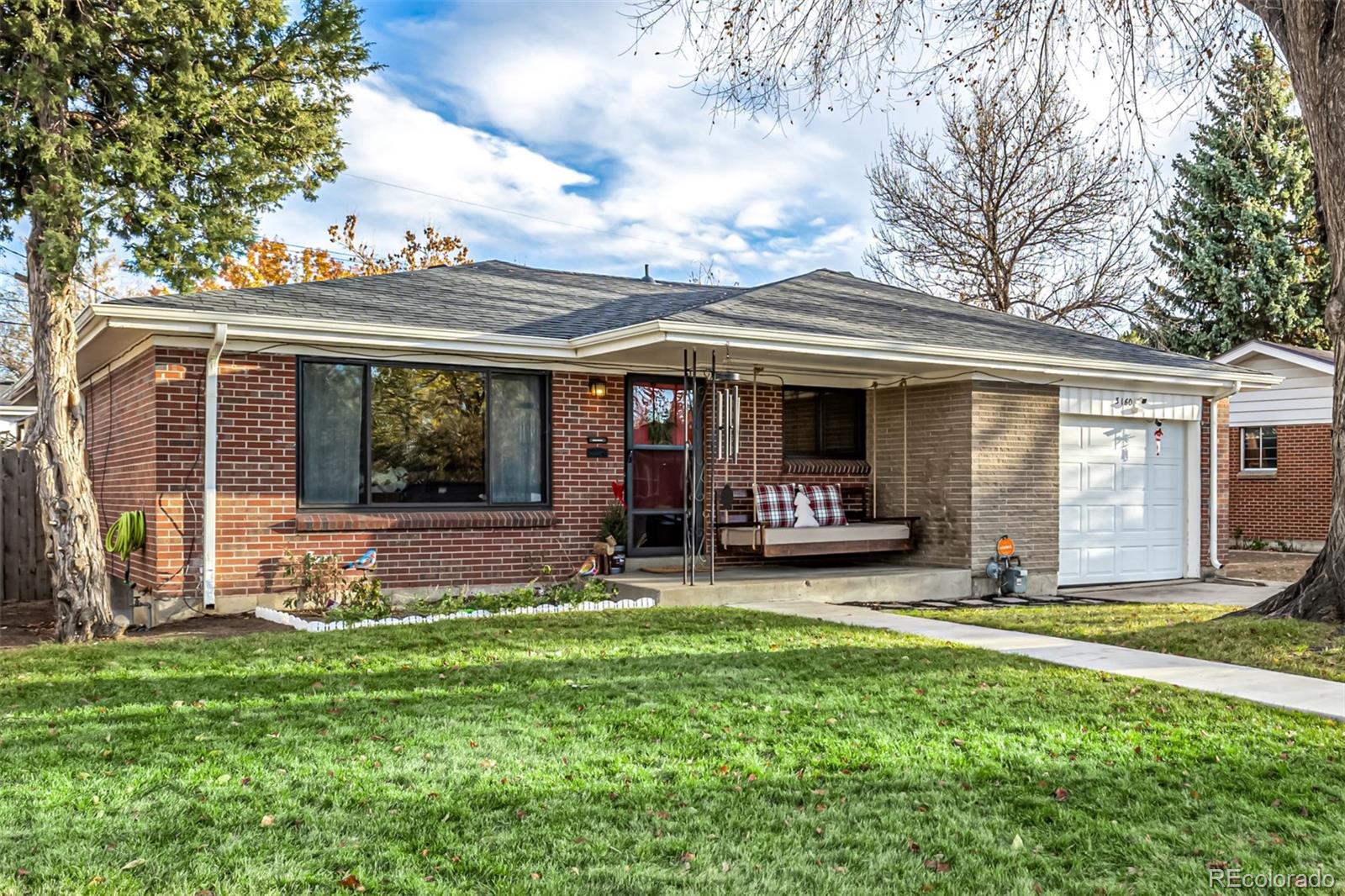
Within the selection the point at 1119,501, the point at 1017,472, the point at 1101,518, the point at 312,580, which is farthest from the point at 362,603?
the point at 1119,501

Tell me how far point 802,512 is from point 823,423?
4.99 ft

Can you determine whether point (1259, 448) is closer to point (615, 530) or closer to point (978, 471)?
point (978, 471)

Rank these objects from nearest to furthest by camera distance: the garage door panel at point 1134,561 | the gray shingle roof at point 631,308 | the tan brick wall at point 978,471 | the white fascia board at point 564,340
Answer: the white fascia board at point 564,340
the gray shingle roof at point 631,308
the tan brick wall at point 978,471
the garage door panel at point 1134,561

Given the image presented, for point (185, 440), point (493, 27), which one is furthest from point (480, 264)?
point (185, 440)

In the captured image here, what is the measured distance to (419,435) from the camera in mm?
10438

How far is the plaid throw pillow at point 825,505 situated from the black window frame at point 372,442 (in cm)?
340

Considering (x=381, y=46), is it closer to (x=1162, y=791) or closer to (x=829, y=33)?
(x=829, y=33)

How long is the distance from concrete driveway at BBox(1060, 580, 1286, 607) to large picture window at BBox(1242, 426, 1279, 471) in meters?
8.98

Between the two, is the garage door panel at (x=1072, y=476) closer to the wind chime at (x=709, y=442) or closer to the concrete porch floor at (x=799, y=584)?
the concrete porch floor at (x=799, y=584)

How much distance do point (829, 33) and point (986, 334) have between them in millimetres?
4885

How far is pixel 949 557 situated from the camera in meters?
12.1
